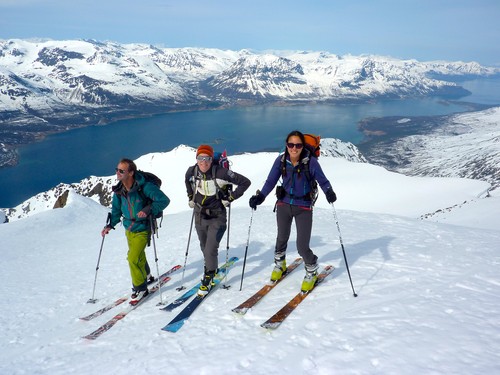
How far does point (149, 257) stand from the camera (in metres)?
14.6

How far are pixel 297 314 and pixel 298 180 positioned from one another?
112 inches

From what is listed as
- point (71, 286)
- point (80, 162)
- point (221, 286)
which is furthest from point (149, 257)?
point (80, 162)

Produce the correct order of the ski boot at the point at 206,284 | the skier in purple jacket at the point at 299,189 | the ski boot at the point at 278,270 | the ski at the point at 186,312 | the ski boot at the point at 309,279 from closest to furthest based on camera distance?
the ski at the point at 186,312, the skier in purple jacket at the point at 299,189, the ski boot at the point at 309,279, the ski boot at the point at 206,284, the ski boot at the point at 278,270

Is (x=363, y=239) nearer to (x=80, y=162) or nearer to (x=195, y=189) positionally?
(x=195, y=189)

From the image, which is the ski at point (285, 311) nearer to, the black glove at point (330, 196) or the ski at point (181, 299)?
the black glove at point (330, 196)

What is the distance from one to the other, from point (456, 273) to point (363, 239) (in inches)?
176

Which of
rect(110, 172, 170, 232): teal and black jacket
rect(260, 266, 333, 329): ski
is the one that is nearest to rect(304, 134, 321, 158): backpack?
rect(260, 266, 333, 329): ski

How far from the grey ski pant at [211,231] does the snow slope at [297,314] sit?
2.82 ft

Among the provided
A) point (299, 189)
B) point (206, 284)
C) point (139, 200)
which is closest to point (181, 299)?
point (206, 284)

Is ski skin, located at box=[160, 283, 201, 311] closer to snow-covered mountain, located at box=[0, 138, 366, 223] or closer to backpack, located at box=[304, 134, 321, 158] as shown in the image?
backpack, located at box=[304, 134, 321, 158]

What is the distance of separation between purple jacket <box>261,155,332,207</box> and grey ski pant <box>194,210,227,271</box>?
68.5 inches

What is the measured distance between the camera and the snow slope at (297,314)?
17.9 feet

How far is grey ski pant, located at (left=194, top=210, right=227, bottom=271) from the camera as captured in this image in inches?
328

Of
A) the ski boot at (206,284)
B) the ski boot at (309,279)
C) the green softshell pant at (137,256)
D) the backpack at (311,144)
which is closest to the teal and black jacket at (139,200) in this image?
the green softshell pant at (137,256)
